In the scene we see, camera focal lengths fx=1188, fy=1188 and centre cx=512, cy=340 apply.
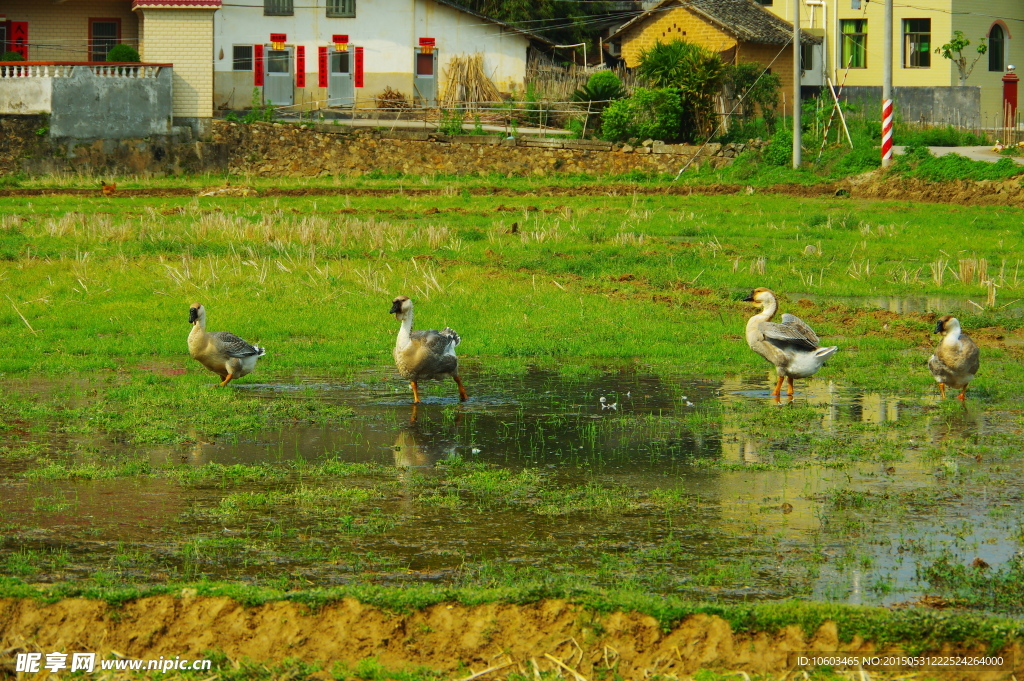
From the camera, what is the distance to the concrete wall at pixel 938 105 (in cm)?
4794

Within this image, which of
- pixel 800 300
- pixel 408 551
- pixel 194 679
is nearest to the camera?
pixel 194 679

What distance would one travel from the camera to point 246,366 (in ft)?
42.4

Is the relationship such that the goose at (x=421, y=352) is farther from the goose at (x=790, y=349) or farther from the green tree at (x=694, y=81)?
the green tree at (x=694, y=81)

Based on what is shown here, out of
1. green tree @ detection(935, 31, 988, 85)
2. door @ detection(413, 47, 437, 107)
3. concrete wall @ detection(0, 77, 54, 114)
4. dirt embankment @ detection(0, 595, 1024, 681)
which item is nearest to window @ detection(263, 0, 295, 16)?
door @ detection(413, 47, 437, 107)

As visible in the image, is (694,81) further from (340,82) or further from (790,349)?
(790,349)

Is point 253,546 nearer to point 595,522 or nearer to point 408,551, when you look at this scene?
point 408,551

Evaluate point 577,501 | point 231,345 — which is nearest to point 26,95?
point 231,345

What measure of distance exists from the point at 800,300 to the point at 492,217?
36.5 ft

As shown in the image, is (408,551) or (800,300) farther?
(800,300)

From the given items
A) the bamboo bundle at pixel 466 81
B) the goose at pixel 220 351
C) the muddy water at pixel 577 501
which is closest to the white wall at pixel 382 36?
the bamboo bundle at pixel 466 81

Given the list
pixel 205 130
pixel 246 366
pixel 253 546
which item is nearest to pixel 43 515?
pixel 253 546

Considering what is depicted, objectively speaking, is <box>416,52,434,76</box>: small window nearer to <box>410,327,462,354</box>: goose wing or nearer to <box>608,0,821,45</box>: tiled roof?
<box>608,0,821,45</box>: tiled roof

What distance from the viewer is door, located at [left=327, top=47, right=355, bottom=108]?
5053 centimetres

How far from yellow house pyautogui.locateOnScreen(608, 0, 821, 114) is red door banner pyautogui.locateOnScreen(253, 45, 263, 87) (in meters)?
15.7
